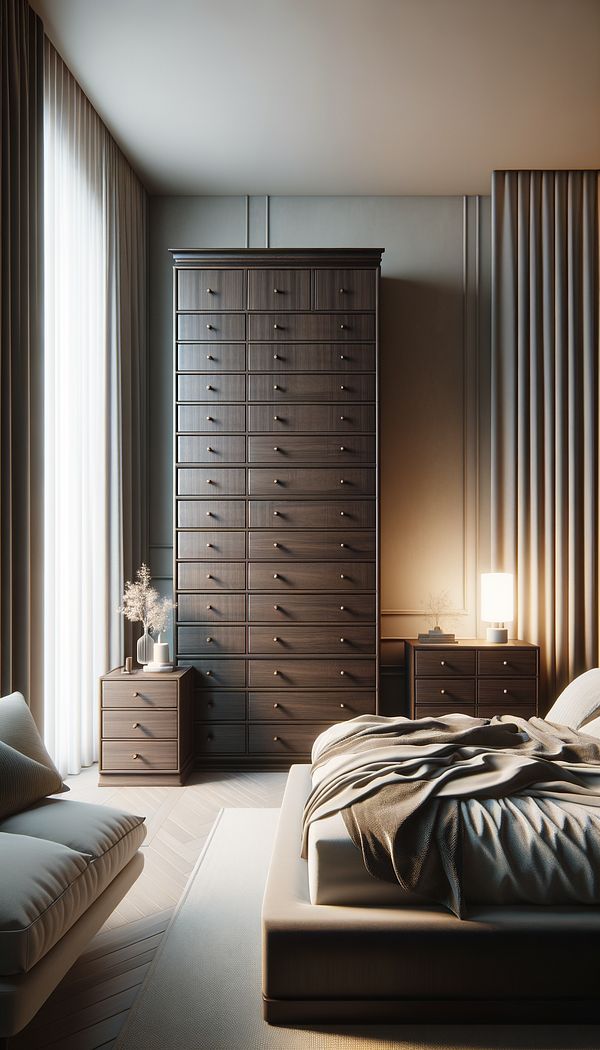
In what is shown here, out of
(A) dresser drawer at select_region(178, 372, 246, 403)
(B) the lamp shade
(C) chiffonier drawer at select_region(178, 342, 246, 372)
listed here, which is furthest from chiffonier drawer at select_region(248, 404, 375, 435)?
(B) the lamp shade

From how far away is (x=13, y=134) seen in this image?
3.02 metres

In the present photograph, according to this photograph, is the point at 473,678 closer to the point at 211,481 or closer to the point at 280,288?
the point at 211,481

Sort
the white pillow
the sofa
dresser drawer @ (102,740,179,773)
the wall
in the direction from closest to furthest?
the sofa, the white pillow, dresser drawer @ (102,740,179,773), the wall

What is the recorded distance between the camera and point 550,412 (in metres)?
4.58

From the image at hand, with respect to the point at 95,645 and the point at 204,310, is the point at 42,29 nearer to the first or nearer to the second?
the point at 204,310

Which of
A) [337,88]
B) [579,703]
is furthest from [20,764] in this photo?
[337,88]

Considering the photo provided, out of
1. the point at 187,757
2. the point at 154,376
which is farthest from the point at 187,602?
the point at 154,376

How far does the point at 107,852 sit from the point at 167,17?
124 inches

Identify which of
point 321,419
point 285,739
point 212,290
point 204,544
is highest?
point 212,290

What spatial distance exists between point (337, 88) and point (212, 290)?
46.1 inches

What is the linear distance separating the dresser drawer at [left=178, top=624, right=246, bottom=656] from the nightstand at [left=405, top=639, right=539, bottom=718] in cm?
96

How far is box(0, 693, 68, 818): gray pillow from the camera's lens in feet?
6.89

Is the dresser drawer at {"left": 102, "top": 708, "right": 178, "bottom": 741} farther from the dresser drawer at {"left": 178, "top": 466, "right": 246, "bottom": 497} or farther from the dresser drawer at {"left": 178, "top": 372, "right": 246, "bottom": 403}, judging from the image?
the dresser drawer at {"left": 178, "top": 372, "right": 246, "bottom": 403}

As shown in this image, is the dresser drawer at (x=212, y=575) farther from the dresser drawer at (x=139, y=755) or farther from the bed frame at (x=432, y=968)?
the bed frame at (x=432, y=968)
